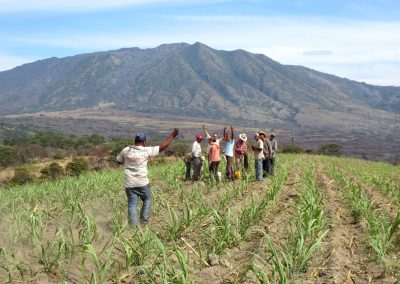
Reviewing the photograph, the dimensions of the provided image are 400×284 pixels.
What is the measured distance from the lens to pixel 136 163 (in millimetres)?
7504

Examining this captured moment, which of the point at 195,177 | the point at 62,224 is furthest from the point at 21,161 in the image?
the point at 62,224

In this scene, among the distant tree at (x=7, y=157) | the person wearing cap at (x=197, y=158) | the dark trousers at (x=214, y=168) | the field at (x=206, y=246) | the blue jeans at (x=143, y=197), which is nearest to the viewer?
the field at (x=206, y=246)

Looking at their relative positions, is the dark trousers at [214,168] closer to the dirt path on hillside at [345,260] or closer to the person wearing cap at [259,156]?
the person wearing cap at [259,156]

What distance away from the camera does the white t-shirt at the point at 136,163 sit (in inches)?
295

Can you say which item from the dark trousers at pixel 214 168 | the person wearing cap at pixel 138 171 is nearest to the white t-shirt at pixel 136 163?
the person wearing cap at pixel 138 171

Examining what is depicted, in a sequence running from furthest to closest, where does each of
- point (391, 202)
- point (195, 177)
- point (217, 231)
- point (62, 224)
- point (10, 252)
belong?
point (195, 177)
point (391, 202)
point (62, 224)
point (217, 231)
point (10, 252)

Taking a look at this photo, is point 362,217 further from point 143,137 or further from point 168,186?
point 168,186

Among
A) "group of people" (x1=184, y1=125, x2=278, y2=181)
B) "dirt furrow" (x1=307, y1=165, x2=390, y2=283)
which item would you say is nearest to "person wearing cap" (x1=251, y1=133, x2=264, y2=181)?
"group of people" (x1=184, y1=125, x2=278, y2=181)

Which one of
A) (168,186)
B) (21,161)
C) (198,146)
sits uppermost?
(198,146)

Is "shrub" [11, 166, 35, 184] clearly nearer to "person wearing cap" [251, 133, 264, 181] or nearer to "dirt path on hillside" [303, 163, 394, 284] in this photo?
"person wearing cap" [251, 133, 264, 181]

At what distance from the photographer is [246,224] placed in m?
6.93

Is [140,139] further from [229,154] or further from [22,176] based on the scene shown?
[22,176]

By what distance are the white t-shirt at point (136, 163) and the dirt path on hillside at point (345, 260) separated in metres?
2.85

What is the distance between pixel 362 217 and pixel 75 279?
4.70 metres
